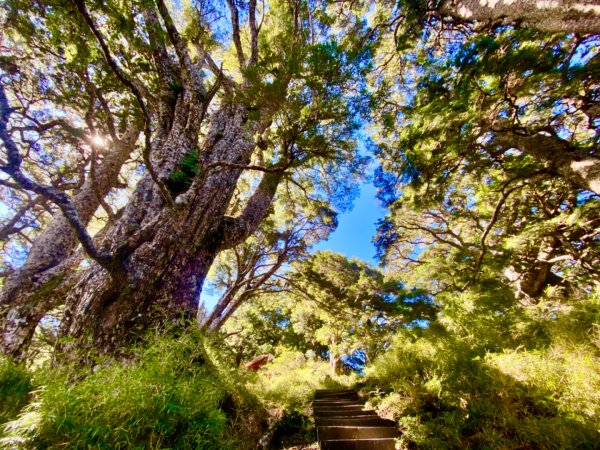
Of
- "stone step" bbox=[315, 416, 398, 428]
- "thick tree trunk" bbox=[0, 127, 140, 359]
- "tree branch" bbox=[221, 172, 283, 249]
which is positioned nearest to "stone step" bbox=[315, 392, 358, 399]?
"stone step" bbox=[315, 416, 398, 428]

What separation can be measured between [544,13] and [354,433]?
6.48m

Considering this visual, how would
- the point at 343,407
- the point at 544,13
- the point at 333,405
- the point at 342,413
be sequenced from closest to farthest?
the point at 544,13 → the point at 342,413 → the point at 343,407 → the point at 333,405

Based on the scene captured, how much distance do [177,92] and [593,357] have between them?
7.97m

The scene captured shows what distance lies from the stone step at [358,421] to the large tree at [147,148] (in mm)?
3485

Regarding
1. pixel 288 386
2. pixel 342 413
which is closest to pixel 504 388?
pixel 342 413

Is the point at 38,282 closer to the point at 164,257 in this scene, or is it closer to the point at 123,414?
the point at 164,257

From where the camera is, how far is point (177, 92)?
524 cm

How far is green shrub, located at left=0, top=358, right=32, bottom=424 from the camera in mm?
1381

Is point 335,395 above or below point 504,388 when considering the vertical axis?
below

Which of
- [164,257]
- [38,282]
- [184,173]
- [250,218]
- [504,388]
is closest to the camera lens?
[504,388]

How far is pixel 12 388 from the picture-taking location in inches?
57.5

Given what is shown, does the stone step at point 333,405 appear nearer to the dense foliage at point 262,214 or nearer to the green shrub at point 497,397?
the dense foliage at point 262,214

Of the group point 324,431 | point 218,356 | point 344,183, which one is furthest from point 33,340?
point 344,183

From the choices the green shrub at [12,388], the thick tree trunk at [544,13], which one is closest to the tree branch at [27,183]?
the green shrub at [12,388]
